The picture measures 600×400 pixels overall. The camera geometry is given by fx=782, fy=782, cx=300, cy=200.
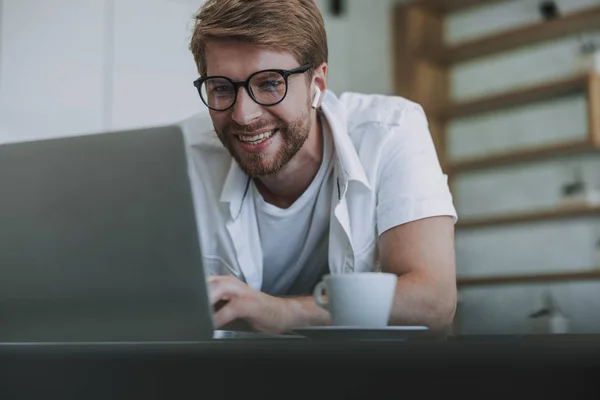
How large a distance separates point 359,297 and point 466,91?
3.97m

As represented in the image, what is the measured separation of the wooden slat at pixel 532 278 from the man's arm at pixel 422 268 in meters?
2.41

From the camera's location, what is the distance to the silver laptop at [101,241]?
2.13 ft

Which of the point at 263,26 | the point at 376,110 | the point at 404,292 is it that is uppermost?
the point at 263,26

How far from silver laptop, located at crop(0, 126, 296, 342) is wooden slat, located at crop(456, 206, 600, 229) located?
10.9ft

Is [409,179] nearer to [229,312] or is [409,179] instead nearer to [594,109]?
[229,312]

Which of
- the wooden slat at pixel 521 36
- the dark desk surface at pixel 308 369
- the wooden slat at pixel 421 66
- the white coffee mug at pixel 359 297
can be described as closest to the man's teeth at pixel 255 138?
the white coffee mug at pixel 359 297

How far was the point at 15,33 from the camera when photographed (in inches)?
129

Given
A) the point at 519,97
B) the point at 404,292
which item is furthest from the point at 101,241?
the point at 519,97

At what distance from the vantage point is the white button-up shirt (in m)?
1.60

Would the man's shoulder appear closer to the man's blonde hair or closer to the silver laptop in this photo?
the man's blonde hair

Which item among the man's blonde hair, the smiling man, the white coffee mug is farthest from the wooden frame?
the white coffee mug

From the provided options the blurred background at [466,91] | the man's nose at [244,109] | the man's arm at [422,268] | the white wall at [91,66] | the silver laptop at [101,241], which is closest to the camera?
the silver laptop at [101,241]

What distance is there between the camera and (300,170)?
1.73 metres

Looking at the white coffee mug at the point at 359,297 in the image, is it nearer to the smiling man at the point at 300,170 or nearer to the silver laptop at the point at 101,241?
the silver laptop at the point at 101,241
